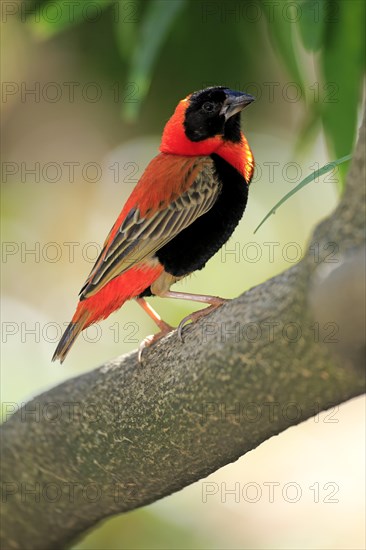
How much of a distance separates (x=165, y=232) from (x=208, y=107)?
631 millimetres

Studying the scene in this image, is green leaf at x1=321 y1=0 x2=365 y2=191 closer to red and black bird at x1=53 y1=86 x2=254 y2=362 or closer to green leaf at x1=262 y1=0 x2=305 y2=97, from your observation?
green leaf at x1=262 y1=0 x2=305 y2=97

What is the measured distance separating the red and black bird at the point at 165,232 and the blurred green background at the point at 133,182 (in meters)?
1.18

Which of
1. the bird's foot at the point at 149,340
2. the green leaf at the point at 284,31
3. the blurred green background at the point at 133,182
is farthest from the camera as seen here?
the blurred green background at the point at 133,182

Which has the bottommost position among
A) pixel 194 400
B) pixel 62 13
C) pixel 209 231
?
pixel 194 400

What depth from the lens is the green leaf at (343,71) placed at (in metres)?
3.03

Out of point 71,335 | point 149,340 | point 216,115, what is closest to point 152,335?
point 149,340

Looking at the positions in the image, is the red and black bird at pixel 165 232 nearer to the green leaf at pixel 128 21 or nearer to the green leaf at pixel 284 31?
the green leaf at pixel 284 31

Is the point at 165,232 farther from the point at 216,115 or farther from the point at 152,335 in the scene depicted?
the point at 216,115

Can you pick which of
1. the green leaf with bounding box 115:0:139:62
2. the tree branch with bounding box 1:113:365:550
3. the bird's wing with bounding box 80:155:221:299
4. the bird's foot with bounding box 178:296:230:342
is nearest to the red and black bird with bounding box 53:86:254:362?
the bird's wing with bounding box 80:155:221:299

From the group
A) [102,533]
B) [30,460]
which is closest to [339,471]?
[102,533]

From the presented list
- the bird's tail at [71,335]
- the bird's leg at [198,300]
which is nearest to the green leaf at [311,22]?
the bird's leg at [198,300]

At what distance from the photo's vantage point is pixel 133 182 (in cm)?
637

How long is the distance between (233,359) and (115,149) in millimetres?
4317

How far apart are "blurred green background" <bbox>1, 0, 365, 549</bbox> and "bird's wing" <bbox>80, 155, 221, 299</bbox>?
1.23 m
